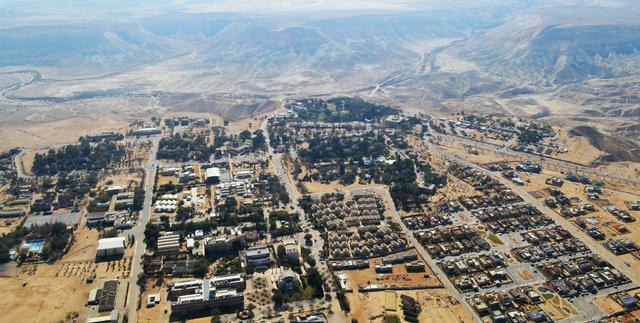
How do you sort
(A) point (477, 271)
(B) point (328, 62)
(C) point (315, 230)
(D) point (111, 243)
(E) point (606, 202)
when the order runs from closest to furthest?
(A) point (477, 271) < (D) point (111, 243) < (C) point (315, 230) < (E) point (606, 202) < (B) point (328, 62)

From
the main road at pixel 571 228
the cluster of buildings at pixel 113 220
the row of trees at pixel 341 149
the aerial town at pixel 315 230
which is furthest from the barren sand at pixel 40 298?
the main road at pixel 571 228

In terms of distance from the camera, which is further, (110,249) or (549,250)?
(549,250)

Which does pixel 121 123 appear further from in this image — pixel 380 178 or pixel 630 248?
pixel 630 248

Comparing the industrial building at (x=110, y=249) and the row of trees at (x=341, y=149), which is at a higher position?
the industrial building at (x=110, y=249)

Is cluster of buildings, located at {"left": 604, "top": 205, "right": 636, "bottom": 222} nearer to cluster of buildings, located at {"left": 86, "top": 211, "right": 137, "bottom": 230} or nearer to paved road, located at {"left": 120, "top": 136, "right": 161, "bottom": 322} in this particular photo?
paved road, located at {"left": 120, "top": 136, "right": 161, "bottom": 322}

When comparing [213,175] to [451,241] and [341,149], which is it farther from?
[451,241]

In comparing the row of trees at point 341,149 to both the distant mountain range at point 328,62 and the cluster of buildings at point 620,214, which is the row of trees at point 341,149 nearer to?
the cluster of buildings at point 620,214

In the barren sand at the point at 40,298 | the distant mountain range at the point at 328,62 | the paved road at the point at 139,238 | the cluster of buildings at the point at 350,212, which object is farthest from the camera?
the distant mountain range at the point at 328,62

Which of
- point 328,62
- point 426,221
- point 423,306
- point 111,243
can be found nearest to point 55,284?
point 111,243
